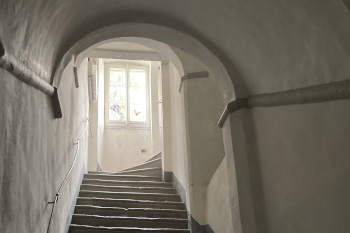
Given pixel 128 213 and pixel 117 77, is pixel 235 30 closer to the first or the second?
pixel 128 213

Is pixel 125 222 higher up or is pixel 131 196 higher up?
pixel 131 196

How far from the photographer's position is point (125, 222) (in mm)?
4855

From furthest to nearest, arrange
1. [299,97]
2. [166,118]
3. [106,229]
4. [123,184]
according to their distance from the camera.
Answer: [166,118] → [123,184] → [106,229] → [299,97]

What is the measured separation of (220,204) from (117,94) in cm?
938

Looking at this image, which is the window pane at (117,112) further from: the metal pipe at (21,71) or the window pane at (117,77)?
the metal pipe at (21,71)

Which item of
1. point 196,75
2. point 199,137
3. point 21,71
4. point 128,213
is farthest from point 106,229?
point 21,71

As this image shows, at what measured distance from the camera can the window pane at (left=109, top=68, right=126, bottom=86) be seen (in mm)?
12734

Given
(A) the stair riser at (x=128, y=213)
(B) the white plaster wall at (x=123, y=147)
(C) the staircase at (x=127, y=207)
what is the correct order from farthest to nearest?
(B) the white plaster wall at (x=123, y=147), (A) the stair riser at (x=128, y=213), (C) the staircase at (x=127, y=207)

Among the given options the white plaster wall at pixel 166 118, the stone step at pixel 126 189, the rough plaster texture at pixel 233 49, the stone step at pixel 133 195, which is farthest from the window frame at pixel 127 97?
the rough plaster texture at pixel 233 49

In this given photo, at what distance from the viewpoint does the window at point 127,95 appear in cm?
1230

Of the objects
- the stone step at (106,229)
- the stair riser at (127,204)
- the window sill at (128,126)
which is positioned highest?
the window sill at (128,126)

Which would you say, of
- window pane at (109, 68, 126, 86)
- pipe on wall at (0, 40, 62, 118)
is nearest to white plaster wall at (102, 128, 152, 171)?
window pane at (109, 68, 126, 86)

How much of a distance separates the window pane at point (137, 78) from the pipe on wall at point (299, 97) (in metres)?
10.4

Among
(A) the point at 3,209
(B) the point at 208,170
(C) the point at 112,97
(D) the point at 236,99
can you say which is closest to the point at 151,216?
(B) the point at 208,170
